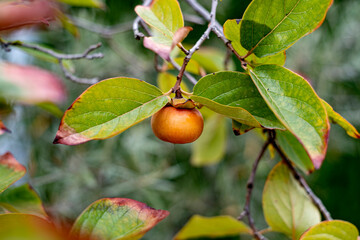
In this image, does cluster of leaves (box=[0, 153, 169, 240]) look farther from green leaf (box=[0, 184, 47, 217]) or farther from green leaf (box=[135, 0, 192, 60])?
green leaf (box=[135, 0, 192, 60])

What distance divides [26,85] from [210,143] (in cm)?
127

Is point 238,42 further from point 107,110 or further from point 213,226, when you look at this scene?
point 213,226

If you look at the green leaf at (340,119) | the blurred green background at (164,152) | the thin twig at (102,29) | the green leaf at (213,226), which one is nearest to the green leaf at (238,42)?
the green leaf at (340,119)

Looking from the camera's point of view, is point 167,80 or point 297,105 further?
point 167,80

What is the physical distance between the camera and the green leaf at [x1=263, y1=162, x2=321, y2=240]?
2.44ft

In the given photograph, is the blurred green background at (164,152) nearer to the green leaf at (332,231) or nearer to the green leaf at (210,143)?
the green leaf at (210,143)

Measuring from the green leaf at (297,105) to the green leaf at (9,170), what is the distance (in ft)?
1.31

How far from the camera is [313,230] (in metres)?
0.56

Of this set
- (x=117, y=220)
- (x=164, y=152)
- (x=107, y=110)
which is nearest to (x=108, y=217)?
(x=117, y=220)


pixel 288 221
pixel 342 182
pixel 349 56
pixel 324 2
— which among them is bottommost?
pixel 342 182

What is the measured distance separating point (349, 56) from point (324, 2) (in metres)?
1.86

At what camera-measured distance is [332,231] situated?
57 centimetres

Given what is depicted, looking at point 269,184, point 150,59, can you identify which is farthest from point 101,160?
point 269,184

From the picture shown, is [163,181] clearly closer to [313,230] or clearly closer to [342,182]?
[342,182]
